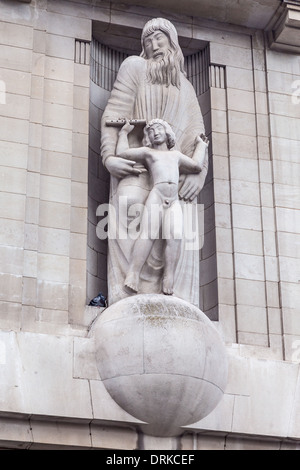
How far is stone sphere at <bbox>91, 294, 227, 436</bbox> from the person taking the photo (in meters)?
16.0

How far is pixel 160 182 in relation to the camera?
17.2 meters

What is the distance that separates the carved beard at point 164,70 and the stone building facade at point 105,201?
99 centimetres

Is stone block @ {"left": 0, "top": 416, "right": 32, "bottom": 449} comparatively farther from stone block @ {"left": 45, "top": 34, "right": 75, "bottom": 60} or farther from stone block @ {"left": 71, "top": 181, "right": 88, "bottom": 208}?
stone block @ {"left": 45, "top": 34, "right": 75, "bottom": 60}

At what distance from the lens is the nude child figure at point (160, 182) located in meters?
16.9

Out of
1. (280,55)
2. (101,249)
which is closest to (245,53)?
(280,55)

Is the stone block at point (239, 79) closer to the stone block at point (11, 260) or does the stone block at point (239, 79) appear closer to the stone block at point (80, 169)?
the stone block at point (80, 169)

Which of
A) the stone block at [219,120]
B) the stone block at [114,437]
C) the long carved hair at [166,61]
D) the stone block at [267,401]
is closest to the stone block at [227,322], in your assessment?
the stone block at [267,401]

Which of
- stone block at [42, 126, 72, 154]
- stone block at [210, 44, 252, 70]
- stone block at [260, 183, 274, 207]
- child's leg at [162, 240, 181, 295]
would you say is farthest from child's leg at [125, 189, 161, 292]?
stone block at [210, 44, 252, 70]

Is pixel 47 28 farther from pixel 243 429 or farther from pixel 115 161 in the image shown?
pixel 243 429

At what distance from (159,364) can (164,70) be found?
4.61m

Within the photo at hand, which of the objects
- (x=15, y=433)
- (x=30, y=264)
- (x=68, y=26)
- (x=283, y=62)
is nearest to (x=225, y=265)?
(x=30, y=264)

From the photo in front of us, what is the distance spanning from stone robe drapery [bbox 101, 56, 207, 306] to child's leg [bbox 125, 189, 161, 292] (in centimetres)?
15

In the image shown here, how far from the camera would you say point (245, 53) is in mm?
19578

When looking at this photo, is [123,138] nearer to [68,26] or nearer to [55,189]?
[55,189]
